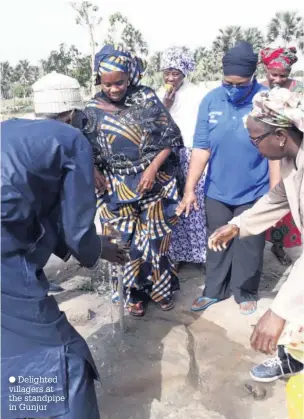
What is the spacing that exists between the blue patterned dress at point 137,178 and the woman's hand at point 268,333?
143cm

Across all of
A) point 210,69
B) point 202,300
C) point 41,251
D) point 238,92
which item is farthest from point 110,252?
point 210,69

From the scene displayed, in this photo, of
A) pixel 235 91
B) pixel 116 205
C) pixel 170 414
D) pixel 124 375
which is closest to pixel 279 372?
pixel 170 414

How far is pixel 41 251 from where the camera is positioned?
5.30ft

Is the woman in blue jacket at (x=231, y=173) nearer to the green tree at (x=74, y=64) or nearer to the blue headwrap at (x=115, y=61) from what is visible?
the blue headwrap at (x=115, y=61)

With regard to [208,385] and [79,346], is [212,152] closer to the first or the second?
[208,385]

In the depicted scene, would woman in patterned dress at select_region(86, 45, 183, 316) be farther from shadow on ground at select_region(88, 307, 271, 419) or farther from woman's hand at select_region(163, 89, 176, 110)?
woman's hand at select_region(163, 89, 176, 110)

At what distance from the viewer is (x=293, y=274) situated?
190 centimetres

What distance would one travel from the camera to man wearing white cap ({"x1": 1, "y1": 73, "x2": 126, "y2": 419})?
1.45 m

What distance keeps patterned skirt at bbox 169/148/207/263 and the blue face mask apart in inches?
32.3

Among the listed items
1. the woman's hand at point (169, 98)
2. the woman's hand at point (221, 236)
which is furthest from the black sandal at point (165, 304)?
the woman's hand at point (169, 98)

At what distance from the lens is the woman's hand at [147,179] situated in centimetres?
301

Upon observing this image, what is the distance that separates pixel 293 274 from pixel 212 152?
1.55 meters

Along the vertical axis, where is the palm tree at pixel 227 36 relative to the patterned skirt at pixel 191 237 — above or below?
above

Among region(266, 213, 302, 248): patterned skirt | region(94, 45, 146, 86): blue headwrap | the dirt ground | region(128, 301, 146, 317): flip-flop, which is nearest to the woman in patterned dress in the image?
region(94, 45, 146, 86): blue headwrap
